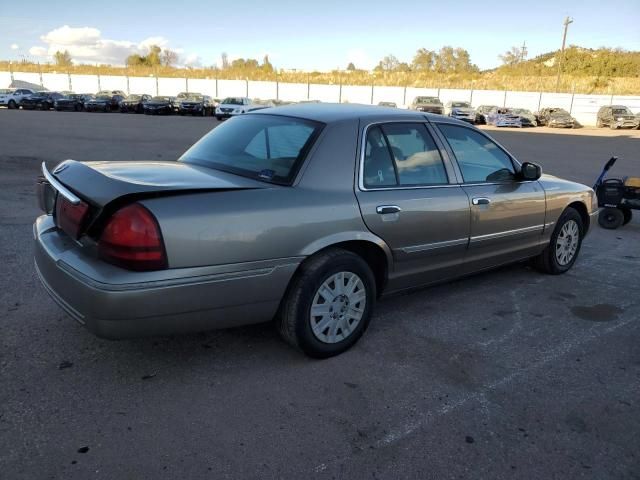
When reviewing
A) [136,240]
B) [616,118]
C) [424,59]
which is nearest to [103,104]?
[616,118]

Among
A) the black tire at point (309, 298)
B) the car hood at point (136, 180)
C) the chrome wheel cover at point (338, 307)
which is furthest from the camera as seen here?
the chrome wheel cover at point (338, 307)

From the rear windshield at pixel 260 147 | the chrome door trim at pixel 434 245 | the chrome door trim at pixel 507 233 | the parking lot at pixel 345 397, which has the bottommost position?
the parking lot at pixel 345 397

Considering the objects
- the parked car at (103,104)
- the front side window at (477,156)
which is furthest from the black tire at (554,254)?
the parked car at (103,104)

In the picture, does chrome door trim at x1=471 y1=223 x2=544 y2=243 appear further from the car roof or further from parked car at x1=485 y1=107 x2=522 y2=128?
parked car at x1=485 y1=107 x2=522 y2=128

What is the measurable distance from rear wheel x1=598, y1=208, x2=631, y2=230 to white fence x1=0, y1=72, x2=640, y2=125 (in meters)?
41.5

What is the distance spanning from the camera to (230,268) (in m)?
2.93

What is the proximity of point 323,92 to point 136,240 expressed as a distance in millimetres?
54726

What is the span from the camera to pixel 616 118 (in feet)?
125

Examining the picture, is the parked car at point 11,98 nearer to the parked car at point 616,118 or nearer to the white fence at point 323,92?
the white fence at point 323,92

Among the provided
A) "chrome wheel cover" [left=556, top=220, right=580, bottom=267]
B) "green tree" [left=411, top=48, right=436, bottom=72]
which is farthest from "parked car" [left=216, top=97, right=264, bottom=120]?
"green tree" [left=411, top=48, right=436, bottom=72]

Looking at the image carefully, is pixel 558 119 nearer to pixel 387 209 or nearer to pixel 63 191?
pixel 387 209

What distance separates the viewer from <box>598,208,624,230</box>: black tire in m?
7.92

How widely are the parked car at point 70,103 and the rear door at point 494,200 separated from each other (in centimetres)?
4244

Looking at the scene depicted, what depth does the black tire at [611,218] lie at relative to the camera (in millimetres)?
7922
